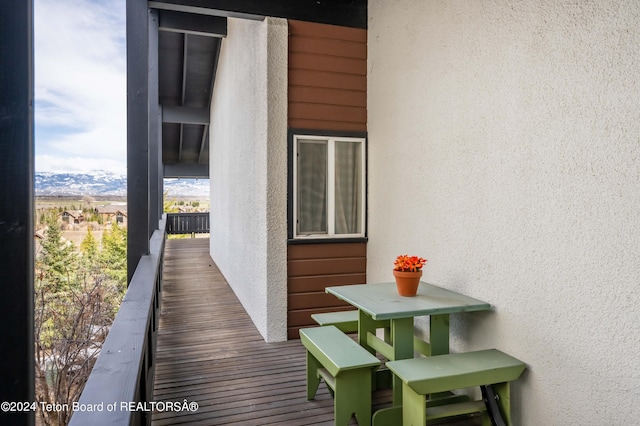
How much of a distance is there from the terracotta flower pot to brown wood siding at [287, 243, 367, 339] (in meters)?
1.38

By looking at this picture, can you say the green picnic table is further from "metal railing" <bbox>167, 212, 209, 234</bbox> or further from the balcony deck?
"metal railing" <bbox>167, 212, 209, 234</bbox>

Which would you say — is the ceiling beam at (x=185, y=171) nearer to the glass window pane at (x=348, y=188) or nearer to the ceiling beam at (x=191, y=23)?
the ceiling beam at (x=191, y=23)

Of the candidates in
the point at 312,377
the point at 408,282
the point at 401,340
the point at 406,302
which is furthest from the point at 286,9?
the point at 312,377

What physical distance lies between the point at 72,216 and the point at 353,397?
2276 mm

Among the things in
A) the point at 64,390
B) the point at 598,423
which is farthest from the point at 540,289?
the point at 64,390

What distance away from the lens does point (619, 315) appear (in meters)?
1.68

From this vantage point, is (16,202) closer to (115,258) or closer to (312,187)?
(312,187)

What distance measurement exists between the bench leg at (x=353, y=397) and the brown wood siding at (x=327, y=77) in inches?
90.9

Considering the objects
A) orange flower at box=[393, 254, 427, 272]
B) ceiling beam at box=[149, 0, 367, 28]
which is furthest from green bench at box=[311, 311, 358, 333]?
ceiling beam at box=[149, 0, 367, 28]

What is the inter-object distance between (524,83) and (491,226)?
793mm

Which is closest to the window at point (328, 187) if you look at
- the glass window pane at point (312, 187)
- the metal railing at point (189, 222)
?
the glass window pane at point (312, 187)

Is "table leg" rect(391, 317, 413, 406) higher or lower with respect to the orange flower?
lower

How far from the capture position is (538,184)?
6.82ft

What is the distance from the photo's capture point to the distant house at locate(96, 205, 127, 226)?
370 cm
